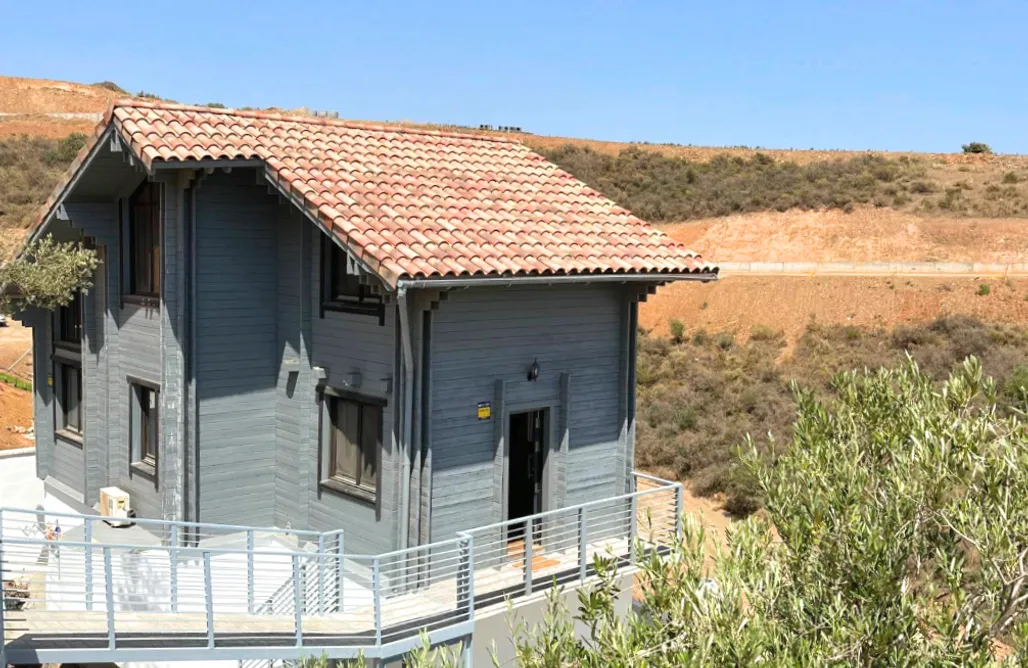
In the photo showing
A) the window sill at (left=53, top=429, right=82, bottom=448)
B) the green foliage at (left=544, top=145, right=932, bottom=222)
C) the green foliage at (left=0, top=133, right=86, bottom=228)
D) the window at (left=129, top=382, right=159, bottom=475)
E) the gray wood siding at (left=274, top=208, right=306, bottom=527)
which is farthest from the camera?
the green foliage at (left=544, top=145, right=932, bottom=222)

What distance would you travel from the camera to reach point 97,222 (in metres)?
13.4

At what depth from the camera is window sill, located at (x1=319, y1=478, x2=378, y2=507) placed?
11.6 meters

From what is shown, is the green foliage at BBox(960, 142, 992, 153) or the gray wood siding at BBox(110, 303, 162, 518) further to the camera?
the green foliage at BBox(960, 142, 992, 153)

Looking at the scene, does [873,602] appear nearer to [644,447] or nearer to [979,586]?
[979,586]

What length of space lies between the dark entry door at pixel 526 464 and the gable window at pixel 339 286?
102 inches

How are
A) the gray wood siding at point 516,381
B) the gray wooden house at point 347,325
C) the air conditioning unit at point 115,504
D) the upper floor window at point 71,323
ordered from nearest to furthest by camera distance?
the gray wooden house at point 347,325 → the gray wood siding at point 516,381 → the air conditioning unit at point 115,504 → the upper floor window at point 71,323

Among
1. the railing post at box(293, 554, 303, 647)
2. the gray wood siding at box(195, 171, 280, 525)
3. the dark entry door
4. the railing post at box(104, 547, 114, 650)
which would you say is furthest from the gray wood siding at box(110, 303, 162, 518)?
the dark entry door

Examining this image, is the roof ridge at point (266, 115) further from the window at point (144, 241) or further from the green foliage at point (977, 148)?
the green foliage at point (977, 148)

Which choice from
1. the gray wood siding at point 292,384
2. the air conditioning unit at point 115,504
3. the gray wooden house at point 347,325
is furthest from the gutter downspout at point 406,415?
the air conditioning unit at point 115,504

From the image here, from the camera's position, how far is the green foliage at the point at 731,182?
2393 inches

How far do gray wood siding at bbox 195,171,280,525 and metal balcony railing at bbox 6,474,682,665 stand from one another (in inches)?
22.7

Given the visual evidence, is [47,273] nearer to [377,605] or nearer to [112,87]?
[377,605]

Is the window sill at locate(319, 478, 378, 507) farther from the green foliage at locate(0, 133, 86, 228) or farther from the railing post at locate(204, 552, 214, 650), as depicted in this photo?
the green foliage at locate(0, 133, 86, 228)

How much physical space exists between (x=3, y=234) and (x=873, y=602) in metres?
15.2
